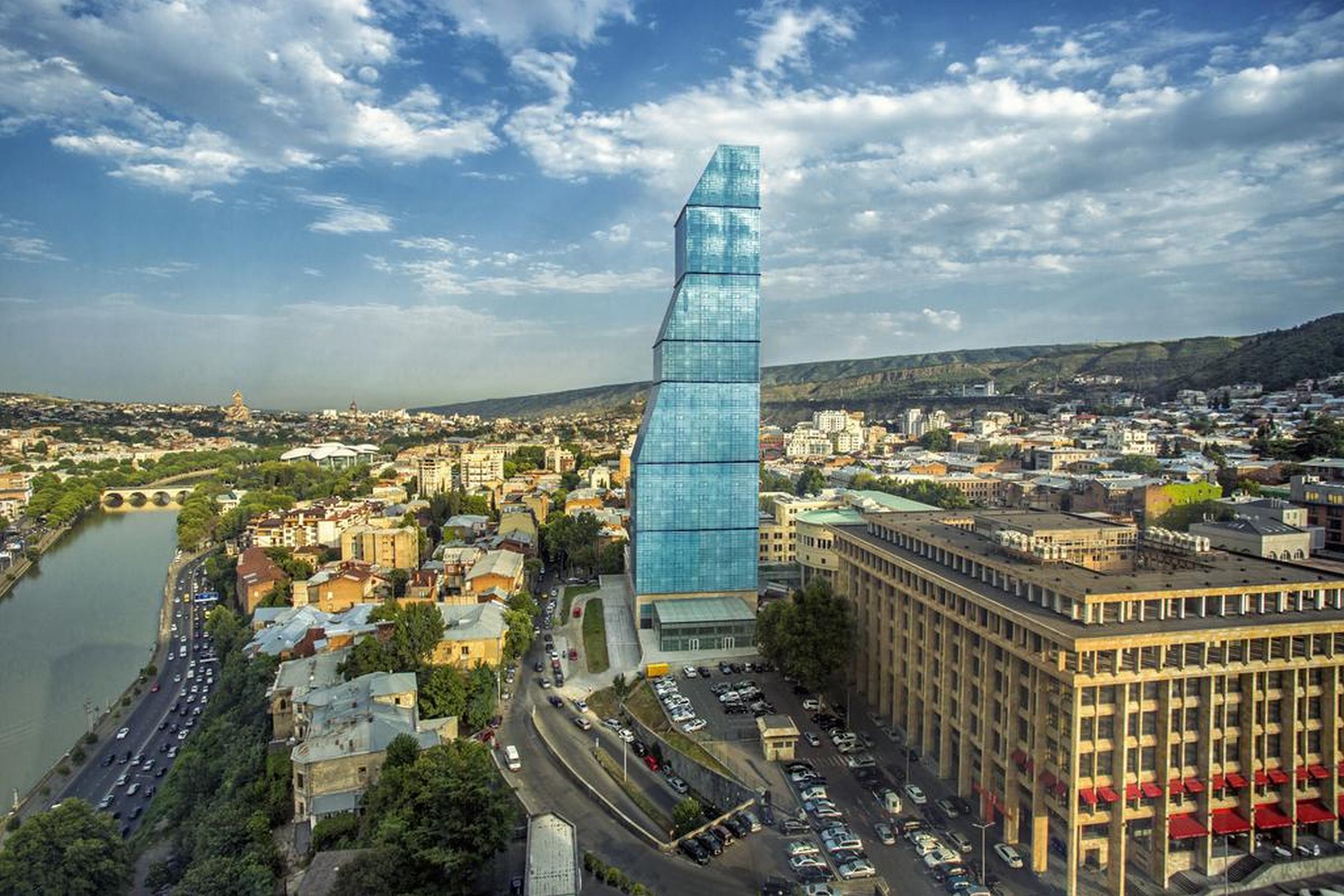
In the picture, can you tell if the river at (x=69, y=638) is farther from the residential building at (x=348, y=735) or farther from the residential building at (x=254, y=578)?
the residential building at (x=348, y=735)

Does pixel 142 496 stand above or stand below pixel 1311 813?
below

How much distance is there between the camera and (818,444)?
402 feet

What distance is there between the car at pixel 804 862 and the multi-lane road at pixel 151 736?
90.3ft

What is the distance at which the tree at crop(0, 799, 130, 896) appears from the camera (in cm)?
2447

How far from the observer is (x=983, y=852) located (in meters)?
20.0

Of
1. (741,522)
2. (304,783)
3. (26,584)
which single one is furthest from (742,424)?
(26,584)

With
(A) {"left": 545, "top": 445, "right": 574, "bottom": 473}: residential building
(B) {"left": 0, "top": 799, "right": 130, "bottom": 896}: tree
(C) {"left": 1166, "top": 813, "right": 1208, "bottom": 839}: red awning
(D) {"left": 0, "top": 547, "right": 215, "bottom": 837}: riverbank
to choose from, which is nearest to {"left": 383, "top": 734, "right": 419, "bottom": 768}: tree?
(B) {"left": 0, "top": 799, "right": 130, "bottom": 896}: tree

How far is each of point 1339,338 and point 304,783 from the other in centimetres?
14194

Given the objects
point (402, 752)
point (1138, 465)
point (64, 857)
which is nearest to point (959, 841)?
point (402, 752)

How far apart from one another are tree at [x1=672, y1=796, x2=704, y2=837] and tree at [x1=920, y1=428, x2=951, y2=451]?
343 ft

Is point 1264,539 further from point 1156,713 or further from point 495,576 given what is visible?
point 495,576

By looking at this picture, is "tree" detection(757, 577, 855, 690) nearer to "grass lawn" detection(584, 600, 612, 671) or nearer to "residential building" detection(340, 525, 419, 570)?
"grass lawn" detection(584, 600, 612, 671)

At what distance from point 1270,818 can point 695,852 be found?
14916 mm

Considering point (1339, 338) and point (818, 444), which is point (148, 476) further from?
point (1339, 338)
